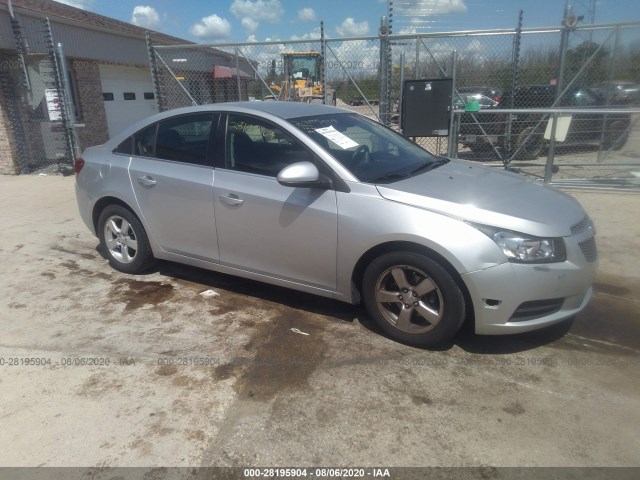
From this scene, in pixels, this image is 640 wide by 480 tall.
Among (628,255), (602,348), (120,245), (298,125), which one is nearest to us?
(602,348)

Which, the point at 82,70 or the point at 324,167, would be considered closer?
the point at 324,167

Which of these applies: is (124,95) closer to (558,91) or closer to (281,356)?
(558,91)

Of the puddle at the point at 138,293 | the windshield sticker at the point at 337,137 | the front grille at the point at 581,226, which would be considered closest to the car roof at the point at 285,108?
the windshield sticker at the point at 337,137

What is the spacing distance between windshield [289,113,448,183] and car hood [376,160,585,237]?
0.64 feet

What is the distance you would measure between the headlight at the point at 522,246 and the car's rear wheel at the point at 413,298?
14.3 inches

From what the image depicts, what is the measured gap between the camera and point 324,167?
3.42 m

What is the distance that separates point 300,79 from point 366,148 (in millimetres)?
8666

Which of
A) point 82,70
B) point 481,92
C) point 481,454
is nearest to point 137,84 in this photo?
point 82,70

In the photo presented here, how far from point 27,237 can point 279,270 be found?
4139mm

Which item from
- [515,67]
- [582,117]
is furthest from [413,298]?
[582,117]

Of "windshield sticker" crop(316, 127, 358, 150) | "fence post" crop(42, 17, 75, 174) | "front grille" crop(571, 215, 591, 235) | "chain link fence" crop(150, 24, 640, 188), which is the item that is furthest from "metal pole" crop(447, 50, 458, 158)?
"fence post" crop(42, 17, 75, 174)

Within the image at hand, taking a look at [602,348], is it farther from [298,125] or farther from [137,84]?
[137,84]

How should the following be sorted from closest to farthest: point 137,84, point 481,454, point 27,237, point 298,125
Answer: point 481,454
point 298,125
point 27,237
point 137,84

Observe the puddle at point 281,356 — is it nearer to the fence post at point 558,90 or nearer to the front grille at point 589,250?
the front grille at point 589,250
